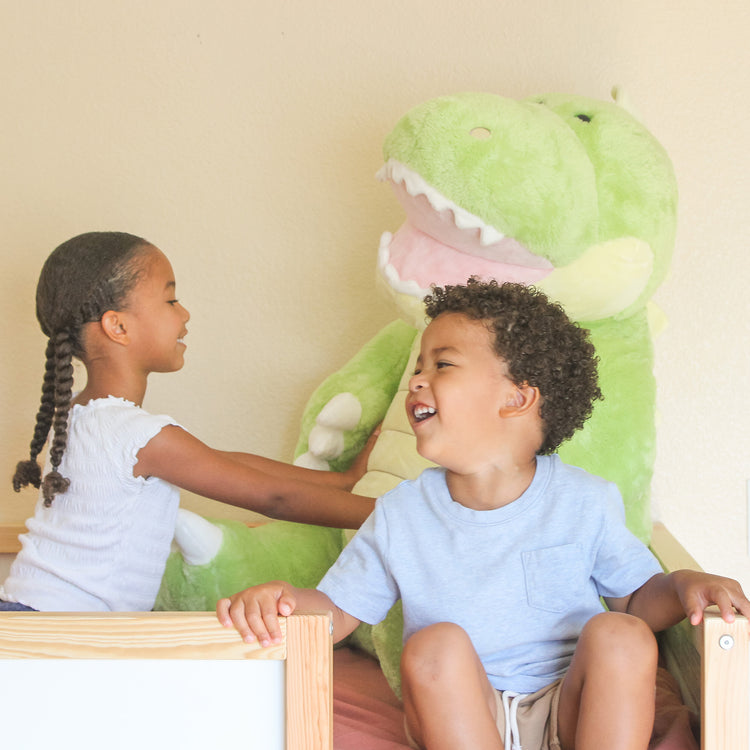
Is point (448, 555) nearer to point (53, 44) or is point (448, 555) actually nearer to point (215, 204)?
point (215, 204)

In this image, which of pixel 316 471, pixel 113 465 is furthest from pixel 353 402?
pixel 113 465

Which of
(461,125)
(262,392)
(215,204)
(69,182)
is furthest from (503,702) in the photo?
(69,182)

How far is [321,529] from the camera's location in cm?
134

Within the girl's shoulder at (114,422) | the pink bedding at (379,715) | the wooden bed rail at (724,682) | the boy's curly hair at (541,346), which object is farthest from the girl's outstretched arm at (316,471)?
the wooden bed rail at (724,682)

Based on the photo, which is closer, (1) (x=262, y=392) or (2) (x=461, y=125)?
(2) (x=461, y=125)

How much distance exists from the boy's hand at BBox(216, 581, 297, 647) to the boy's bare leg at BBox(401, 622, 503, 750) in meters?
0.13

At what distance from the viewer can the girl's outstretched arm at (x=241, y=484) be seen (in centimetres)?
109

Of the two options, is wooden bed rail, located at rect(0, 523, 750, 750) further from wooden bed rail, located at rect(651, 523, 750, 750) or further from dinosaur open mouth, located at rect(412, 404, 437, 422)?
dinosaur open mouth, located at rect(412, 404, 437, 422)

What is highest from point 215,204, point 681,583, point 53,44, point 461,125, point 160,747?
point 53,44

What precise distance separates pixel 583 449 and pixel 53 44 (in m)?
1.11

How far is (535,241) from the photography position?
1.09 m

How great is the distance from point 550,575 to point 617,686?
0.44 ft

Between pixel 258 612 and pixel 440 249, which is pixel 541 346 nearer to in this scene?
pixel 440 249

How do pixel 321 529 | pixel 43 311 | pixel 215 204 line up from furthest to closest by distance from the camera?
pixel 215 204 → pixel 321 529 → pixel 43 311
